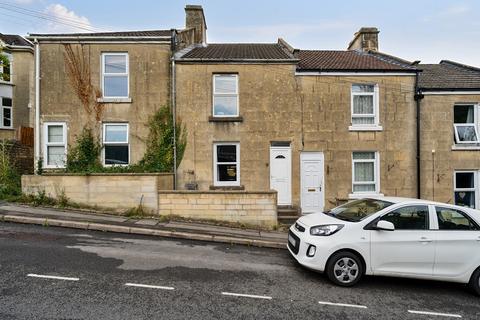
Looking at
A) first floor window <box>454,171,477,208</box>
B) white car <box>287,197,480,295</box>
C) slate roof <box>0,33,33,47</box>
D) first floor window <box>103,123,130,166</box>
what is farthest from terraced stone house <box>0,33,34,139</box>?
first floor window <box>454,171,477,208</box>

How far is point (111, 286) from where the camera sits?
15.5 feet

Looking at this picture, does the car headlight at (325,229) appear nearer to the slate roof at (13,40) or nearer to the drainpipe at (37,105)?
the drainpipe at (37,105)

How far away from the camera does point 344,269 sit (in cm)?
→ 533

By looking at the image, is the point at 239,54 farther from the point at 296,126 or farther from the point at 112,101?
the point at 112,101

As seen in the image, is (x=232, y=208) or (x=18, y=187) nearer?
(x=232, y=208)

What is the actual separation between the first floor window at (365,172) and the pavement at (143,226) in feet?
15.1

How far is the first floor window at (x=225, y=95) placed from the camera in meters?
11.5

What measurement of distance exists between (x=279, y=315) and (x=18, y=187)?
→ 11308 millimetres

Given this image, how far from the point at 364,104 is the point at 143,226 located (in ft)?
31.6

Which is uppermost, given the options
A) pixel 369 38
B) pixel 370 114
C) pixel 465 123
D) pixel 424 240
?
pixel 369 38

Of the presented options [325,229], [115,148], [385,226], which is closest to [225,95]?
[115,148]

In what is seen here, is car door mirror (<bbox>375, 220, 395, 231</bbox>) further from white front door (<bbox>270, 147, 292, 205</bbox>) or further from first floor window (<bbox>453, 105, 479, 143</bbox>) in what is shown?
first floor window (<bbox>453, 105, 479, 143</bbox>)

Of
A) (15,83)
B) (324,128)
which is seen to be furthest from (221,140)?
(15,83)

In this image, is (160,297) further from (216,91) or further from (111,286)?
(216,91)
